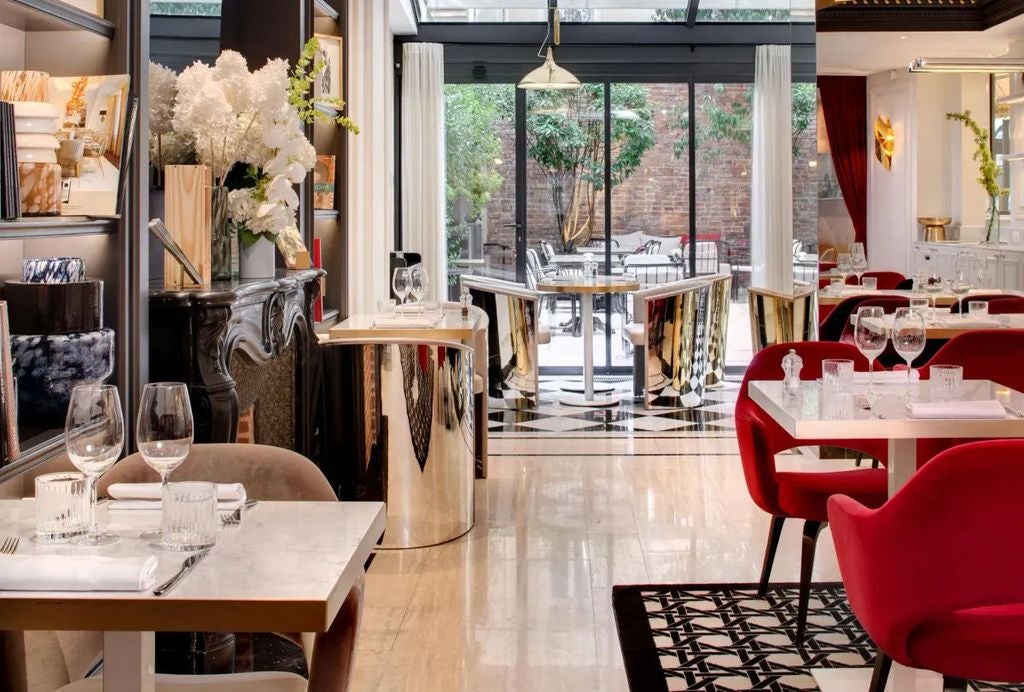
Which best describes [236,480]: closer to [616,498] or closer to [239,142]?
[239,142]

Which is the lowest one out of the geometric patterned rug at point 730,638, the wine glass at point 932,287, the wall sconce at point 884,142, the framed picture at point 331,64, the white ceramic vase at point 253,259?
the geometric patterned rug at point 730,638

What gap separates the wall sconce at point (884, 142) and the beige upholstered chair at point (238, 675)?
5492 millimetres

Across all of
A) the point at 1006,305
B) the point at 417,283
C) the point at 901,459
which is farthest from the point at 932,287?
the point at 901,459

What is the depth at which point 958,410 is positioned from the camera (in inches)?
118

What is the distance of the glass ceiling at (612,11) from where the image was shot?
33.1ft

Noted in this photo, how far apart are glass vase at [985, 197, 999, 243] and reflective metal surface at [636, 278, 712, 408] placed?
7.83 ft

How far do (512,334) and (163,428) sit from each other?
6713 mm

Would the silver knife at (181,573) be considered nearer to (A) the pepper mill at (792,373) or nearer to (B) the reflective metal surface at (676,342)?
(A) the pepper mill at (792,373)

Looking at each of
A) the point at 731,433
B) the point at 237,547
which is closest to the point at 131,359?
the point at 237,547

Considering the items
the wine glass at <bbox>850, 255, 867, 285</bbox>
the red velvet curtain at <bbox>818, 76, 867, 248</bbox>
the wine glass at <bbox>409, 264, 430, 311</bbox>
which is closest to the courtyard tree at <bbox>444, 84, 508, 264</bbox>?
the red velvet curtain at <bbox>818, 76, 867, 248</bbox>

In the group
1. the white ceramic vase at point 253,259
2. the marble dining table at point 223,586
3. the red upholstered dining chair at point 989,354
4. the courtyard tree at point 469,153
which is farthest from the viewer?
the courtyard tree at point 469,153

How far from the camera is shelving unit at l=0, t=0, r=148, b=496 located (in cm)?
284

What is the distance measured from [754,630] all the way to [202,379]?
6.25 feet

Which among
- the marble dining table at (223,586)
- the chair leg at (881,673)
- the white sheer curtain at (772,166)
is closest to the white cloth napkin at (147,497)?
the marble dining table at (223,586)
